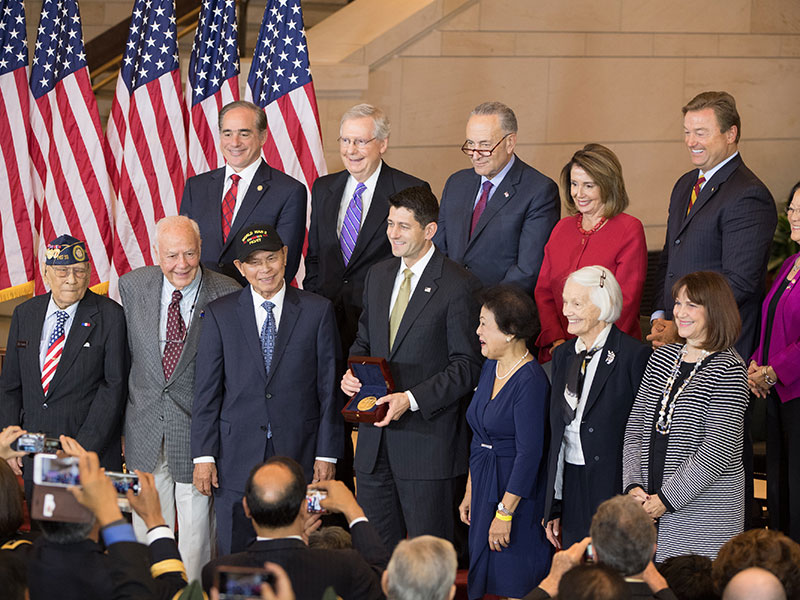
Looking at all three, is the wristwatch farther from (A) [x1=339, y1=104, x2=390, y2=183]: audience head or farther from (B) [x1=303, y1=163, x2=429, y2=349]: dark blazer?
(A) [x1=339, y1=104, x2=390, y2=183]: audience head

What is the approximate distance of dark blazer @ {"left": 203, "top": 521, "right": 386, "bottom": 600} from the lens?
321 cm

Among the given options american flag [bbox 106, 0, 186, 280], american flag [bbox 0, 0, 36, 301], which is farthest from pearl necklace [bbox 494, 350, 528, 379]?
american flag [bbox 0, 0, 36, 301]

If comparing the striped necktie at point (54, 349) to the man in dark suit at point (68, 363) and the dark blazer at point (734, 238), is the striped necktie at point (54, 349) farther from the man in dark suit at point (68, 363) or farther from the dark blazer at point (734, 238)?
the dark blazer at point (734, 238)

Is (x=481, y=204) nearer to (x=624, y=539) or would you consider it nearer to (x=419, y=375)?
(x=419, y=375)

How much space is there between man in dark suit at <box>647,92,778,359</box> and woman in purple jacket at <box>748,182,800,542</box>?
11cm

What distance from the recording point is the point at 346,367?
539 centimetres

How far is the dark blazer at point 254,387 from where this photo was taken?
4.83 metres

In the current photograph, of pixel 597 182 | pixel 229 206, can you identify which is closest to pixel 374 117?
pixel 229 206

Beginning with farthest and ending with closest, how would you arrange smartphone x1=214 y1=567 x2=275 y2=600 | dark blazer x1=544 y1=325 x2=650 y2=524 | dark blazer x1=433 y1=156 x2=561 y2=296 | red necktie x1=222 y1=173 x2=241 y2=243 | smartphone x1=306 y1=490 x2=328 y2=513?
red necktie x1=222 y1=173 x2=241 y2=243 → dark blazer x1=433 y1=156 x2=561 y2=296 → dark blazer x1=544 y1=325 x2=650 y2=524 → smartphone x1=306 y1=490 x2=328 y2=513 → smartphone x1=214 y1=567 x2=275 y2=600

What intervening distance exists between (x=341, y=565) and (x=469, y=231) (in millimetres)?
2372

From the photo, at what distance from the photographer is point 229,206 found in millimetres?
5566

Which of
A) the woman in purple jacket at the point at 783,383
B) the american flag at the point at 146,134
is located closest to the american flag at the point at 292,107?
the american flag at the point at 146,134

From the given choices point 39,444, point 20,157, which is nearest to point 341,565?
point 39,444

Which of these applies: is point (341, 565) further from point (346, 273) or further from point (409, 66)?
point (409, 66)
